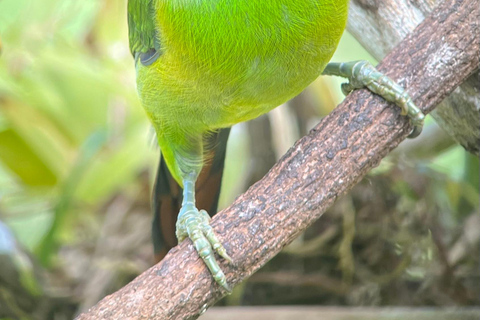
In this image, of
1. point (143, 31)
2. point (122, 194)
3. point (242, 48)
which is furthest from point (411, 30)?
point (122, 194)

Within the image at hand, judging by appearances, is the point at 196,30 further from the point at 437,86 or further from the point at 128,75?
the point at 128,75

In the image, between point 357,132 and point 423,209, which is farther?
point 423,209

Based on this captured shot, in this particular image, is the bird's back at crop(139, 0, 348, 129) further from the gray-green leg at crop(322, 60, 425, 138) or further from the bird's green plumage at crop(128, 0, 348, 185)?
the gray-green leg at crop(322, 60, 425, 138)

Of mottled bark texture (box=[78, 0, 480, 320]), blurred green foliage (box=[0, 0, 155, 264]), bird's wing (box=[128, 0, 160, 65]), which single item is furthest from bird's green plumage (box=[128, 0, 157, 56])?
blurred green foliage (box=[0, 0, 155, 264])

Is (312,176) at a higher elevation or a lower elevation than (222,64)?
lower

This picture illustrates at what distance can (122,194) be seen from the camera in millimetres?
2932

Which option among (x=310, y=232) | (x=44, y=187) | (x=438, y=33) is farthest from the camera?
(x=44, y=187)

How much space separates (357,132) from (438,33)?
313mm

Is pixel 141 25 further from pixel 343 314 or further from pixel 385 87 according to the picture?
pixel 343 314

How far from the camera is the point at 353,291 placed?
2211 millimetres

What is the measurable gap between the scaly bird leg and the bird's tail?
0.89ft

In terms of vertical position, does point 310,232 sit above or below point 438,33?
below

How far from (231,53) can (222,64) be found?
36 mm

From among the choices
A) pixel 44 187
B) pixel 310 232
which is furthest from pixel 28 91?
pixel 310 232
